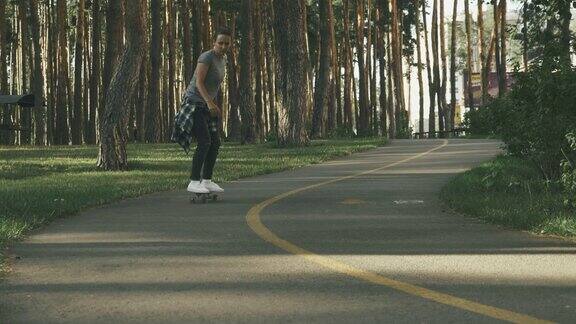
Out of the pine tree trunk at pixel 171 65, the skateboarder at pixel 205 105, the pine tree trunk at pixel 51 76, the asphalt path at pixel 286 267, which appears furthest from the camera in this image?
the pine tree trunk at pixel 51 76

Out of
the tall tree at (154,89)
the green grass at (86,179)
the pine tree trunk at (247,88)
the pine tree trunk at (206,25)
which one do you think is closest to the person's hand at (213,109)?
the green grass at (86,179)

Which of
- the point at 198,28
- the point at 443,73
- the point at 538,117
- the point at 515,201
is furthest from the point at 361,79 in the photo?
the point at 515,201

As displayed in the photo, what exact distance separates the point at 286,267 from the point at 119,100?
46.1 ft

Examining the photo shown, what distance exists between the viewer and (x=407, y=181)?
16672 mm

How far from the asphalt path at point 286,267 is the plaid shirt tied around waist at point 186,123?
0.88m

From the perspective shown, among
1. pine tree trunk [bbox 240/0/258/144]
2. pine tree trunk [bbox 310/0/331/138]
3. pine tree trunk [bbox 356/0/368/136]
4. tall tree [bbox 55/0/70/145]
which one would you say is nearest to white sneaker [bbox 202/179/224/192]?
pine tree trunk [bbox 240/0/258/144]

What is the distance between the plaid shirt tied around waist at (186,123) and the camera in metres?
12.7

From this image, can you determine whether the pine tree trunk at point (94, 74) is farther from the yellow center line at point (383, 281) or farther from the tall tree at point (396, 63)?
the yellow center line at point (383, 281)

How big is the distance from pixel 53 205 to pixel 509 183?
21.1ft

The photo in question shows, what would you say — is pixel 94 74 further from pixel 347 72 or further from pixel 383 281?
pixel 383 281

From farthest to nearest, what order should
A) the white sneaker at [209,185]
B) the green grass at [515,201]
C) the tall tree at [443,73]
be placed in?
the tall tree at [443,73] → the white sneaker at [209,185] → the green grass at [515,201]

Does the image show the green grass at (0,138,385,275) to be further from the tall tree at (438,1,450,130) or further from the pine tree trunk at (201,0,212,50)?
the tall tree at (438,1,450,130)

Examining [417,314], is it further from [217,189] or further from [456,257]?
[217,189]

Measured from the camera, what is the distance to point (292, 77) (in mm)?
31938
